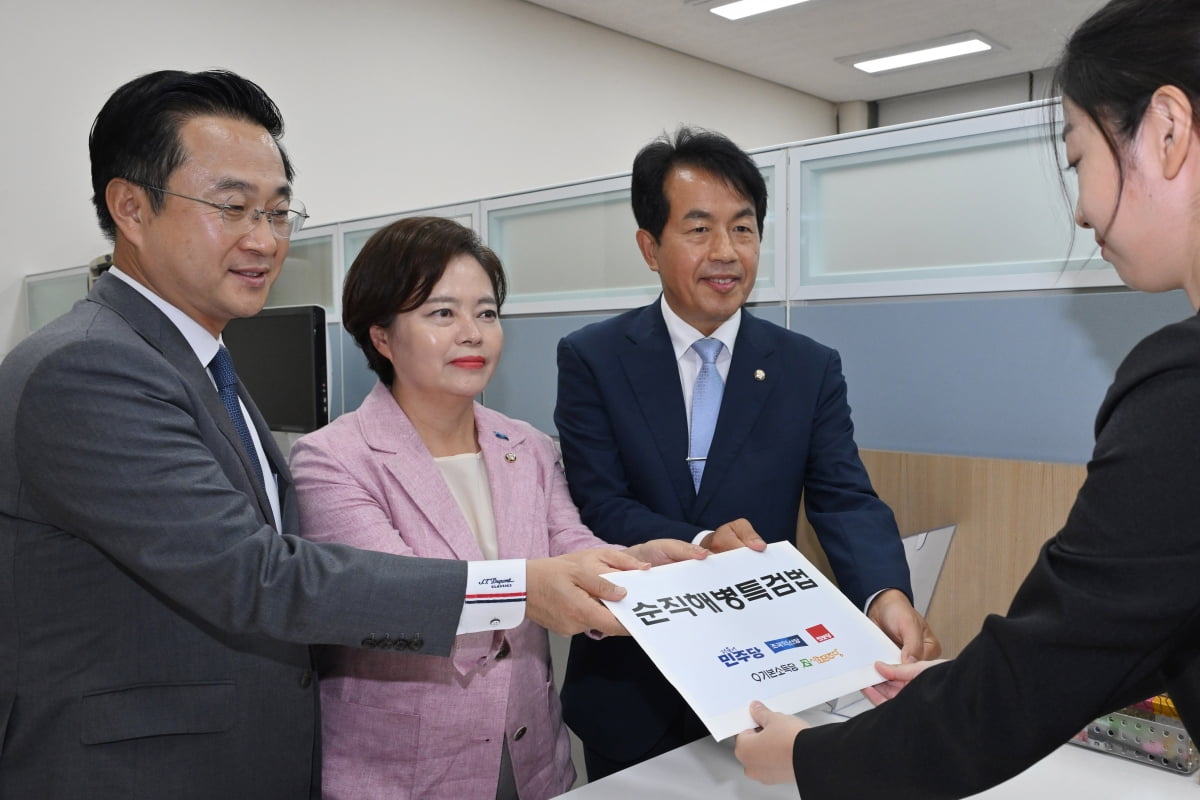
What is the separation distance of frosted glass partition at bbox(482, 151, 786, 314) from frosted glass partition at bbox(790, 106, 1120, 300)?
599mm

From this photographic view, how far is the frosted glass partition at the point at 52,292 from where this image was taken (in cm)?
477

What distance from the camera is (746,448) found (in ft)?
5.89

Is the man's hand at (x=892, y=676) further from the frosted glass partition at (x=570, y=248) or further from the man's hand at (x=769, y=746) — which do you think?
the frosted glass partition at (x=570, y=248)

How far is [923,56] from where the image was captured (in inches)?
319

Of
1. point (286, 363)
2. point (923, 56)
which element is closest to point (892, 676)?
point (286, 363)

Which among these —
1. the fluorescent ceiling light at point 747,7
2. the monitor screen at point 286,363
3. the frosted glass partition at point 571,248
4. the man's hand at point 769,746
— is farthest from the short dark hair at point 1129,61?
the fluorescent ceiling light at point 747,7

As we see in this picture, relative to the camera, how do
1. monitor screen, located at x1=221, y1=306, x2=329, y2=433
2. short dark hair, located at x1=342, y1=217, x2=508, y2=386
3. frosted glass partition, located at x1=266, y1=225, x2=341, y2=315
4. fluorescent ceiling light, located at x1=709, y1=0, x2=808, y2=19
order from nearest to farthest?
short dark hair, located at x1=342, y1=217, x2=508, y2=386, monitor screen, located at x1=221, y1=306, x2=329, y2=433, frosted glass partition, located at x1=266, y1=225, x2=341, y2=315, fluorescent ceiling light, located at x1=709, y1=0, x2=808, y2=19

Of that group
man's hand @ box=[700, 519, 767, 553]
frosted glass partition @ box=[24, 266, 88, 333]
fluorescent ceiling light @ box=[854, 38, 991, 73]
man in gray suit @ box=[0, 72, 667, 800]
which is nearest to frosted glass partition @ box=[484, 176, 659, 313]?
man's hand @ box=[700, 519, 767, 553]

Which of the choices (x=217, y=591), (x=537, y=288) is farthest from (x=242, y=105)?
(x=537, y=288)

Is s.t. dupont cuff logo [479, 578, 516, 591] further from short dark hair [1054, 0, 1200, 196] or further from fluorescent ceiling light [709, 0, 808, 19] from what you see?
fluorescent ceiling light [709, 0, 808, 19]

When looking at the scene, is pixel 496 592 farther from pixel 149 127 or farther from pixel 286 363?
pixel 286 363

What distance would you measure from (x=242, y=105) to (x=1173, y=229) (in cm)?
118

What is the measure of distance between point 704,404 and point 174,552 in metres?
1.05

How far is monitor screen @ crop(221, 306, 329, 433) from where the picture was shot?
11.4ft
